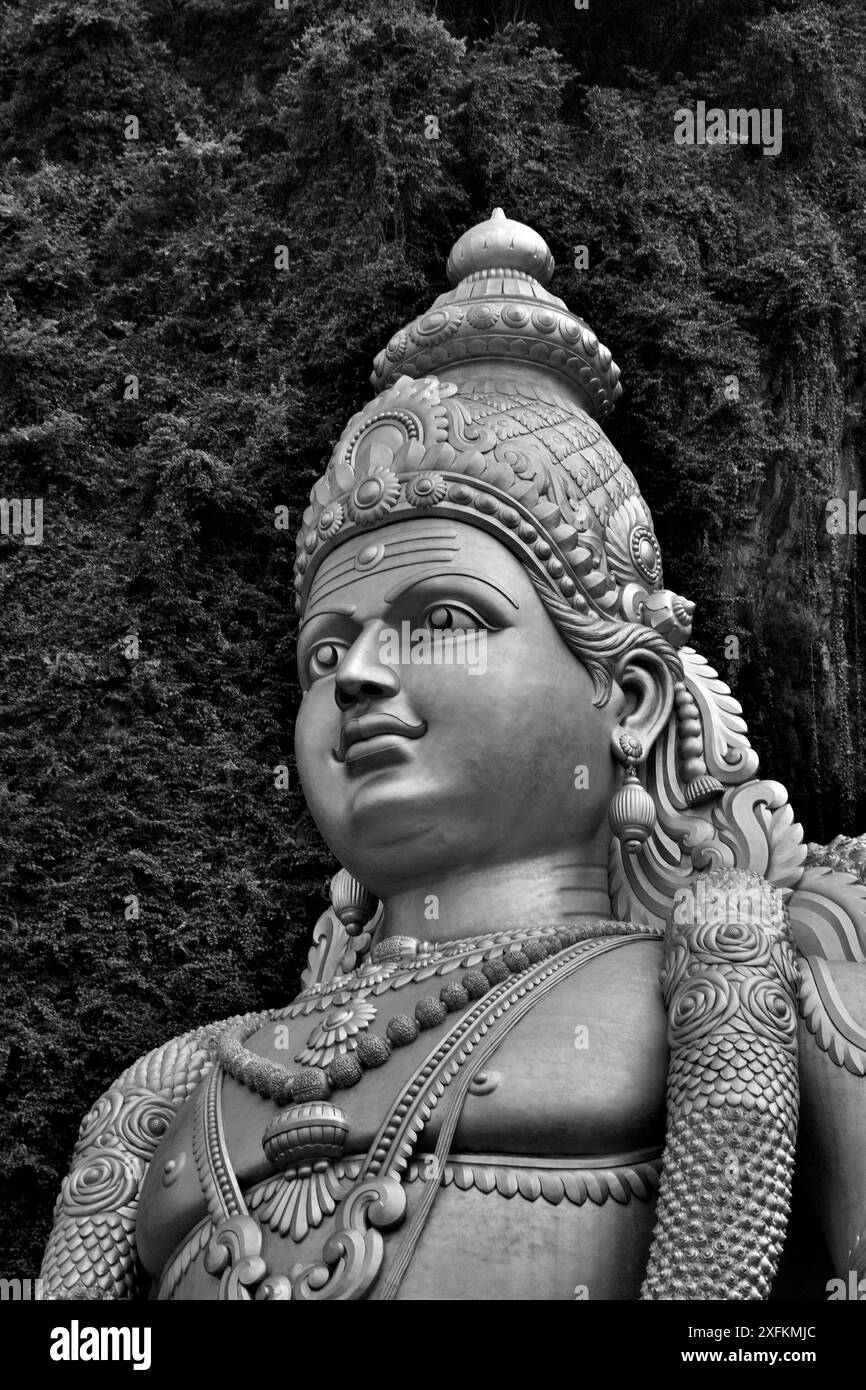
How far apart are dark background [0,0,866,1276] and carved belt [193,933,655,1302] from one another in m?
2.35

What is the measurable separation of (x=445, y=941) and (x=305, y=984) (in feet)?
2.89

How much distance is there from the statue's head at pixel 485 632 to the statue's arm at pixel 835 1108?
36.6 inches

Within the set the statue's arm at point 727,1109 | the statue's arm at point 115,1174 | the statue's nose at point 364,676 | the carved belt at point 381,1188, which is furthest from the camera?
the statue's nose at point 364,676

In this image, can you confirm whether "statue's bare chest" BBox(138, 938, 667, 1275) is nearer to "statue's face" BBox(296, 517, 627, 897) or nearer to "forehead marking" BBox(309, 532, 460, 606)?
"statue's face" BBox(296, 517, 627, 897)

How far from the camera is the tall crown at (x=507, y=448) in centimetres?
537

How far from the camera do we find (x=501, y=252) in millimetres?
6160

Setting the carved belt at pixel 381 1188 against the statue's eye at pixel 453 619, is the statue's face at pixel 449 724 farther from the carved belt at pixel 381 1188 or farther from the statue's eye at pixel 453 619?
the carved belt at pixel 381 1188

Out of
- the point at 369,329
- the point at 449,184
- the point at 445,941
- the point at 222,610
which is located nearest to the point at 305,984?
the point at 445,941

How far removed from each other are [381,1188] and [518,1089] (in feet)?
1.32

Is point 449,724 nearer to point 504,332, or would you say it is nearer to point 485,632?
point 485,632

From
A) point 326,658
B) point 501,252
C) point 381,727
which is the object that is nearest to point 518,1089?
point 381,727

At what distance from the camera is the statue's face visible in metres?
5.08

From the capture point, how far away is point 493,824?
510 cm

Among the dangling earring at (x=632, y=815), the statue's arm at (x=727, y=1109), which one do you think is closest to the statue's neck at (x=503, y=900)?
the dangling earring at (x=632, y=815)
